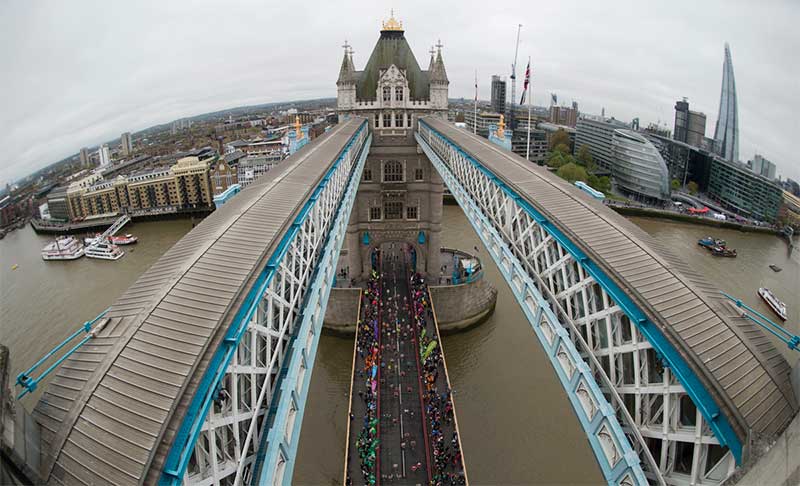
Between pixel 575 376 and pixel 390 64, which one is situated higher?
pixel 390 64

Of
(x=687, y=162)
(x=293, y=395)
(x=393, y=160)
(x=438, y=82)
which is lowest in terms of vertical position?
(x=687, y=162)

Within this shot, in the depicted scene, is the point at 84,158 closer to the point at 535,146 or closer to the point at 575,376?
the point at 535,146

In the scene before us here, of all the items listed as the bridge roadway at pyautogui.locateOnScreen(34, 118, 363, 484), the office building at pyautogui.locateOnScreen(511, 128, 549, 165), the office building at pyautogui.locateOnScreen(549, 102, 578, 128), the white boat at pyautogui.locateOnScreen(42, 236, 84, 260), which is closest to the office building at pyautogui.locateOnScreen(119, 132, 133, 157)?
the white boat at pyautogui.locateOnScreen(42, 236, 84, 260)

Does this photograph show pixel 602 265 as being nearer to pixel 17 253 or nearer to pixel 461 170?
pixel 461 170

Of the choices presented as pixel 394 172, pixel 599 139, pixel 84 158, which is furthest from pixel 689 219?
pixel 84 158

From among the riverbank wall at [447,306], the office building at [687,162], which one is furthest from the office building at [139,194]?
the office building at [687,162]

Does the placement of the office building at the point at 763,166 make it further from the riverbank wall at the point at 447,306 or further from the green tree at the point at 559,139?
the green tree at the point at 559,139

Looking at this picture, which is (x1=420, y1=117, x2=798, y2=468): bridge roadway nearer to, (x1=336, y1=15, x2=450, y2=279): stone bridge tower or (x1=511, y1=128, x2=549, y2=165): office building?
(x1=336, y1=15, x2=450, y2=279): stone bridge tower
